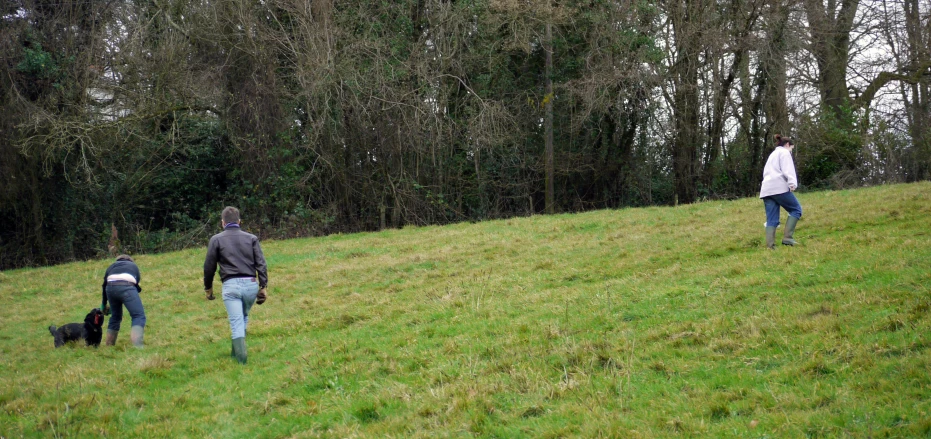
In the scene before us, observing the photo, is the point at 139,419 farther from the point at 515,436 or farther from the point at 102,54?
the point at 102,54

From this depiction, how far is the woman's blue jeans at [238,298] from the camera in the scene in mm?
9320

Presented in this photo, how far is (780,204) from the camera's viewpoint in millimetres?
12492

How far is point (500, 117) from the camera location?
85.0 feet

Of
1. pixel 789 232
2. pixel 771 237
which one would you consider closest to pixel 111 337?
A: pixel 771 237

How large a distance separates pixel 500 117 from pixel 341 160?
260 inches

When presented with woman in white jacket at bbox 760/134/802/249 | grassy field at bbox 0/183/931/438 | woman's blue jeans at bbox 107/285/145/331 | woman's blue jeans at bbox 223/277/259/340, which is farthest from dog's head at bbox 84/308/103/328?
woman in white jacket at bbox 760/134/802/249

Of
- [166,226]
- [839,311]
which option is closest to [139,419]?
[839,311]

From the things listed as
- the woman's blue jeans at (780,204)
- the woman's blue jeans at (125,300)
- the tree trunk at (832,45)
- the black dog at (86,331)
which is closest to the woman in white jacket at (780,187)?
the woman's blue jeans at (780,204)

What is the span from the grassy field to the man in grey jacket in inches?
28.4

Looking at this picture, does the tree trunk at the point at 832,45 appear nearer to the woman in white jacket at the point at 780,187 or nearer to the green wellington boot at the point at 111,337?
the woman in white jacket at the point at 780,187

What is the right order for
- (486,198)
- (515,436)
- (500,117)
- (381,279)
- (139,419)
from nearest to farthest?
(515,436) < (139,419) < (381,279) < (500,117) < (486,198)

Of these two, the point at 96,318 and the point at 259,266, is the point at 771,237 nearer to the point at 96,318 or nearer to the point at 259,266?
the point at 259,266

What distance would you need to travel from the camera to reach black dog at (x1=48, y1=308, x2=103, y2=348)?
11.3 metres

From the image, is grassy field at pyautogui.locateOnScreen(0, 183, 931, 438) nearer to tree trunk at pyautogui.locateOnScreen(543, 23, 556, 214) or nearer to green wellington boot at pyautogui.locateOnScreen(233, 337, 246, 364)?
green wellington boot at pyautogui.locateOnScreen(233, 337, 246, 364)
